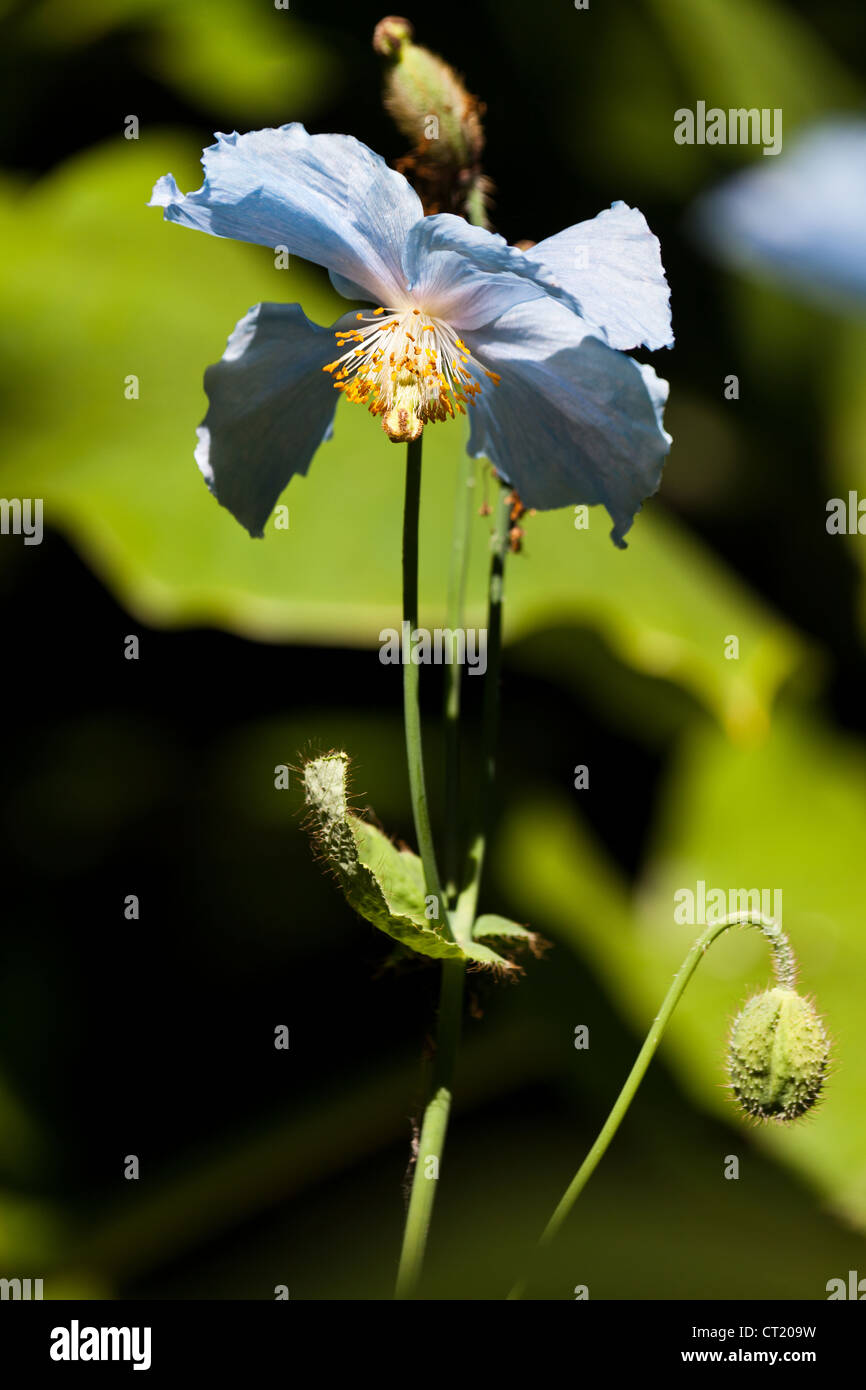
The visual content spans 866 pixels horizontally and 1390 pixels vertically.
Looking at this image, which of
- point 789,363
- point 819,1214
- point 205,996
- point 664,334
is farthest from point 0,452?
point 789,363

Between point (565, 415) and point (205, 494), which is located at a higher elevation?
point (205, 494)

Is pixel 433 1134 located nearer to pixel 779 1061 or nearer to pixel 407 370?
pixel 779 1061

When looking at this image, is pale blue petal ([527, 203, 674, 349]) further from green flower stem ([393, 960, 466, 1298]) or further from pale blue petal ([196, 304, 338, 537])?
green flower stem ([393, 960, 466, 1298])

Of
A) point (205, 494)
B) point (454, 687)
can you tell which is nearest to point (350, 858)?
point (454, 687)

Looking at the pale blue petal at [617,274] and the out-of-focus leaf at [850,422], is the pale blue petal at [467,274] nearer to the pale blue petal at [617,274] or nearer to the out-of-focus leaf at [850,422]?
the pale blue petal at [617,274]

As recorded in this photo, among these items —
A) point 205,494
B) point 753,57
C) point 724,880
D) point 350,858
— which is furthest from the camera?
point 753,57

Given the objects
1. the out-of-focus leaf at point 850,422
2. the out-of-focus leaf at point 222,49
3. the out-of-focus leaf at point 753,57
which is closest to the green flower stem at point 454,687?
the out-of-focus leaf at point 222,49

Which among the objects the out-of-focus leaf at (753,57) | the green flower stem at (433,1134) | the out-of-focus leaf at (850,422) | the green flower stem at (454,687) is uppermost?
the out-of-focus leaf at (753,57)
